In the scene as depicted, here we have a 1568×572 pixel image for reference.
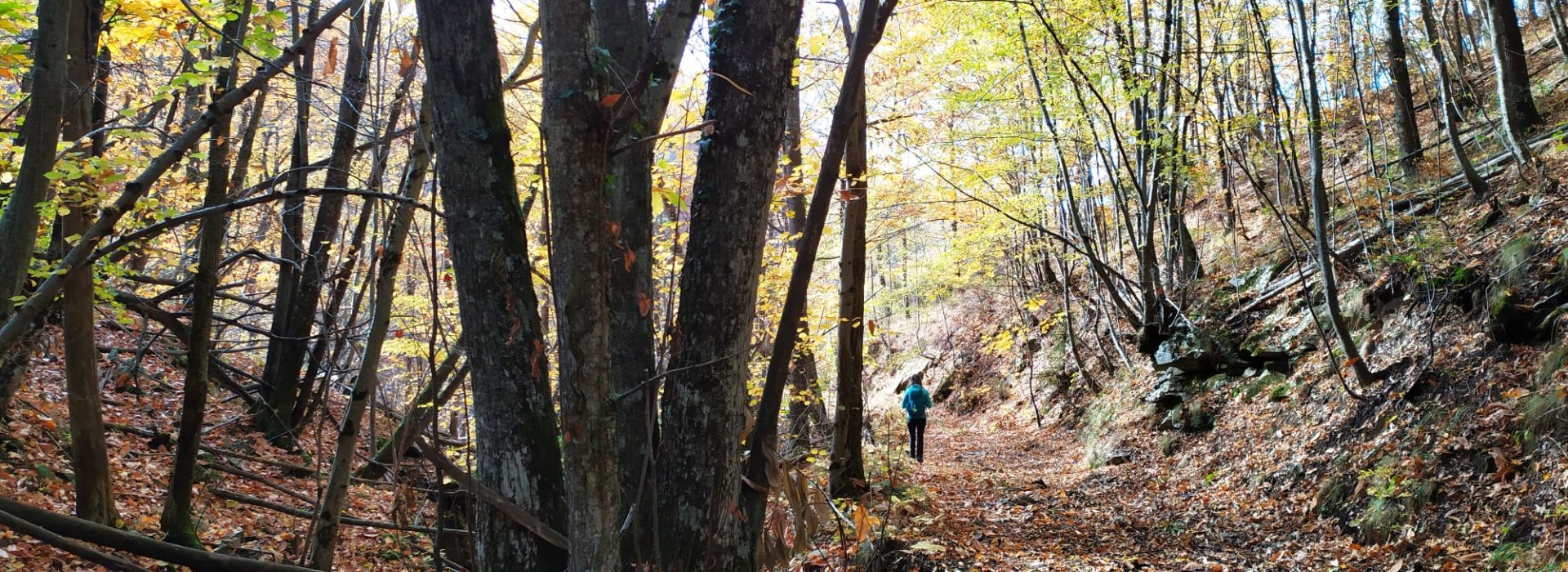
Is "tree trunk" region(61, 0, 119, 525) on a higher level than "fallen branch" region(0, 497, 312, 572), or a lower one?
higher

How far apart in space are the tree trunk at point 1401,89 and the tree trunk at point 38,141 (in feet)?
39.7

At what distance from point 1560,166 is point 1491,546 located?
218 inches

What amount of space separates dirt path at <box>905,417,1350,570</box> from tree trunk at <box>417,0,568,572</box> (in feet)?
14.0

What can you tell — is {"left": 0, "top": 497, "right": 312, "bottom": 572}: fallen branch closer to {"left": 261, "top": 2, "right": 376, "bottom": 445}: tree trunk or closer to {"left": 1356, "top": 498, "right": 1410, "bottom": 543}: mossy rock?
{"left": 261, "top": 2, "right": 376, "bottom": 445}: tree trunk

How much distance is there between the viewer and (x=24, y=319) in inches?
112

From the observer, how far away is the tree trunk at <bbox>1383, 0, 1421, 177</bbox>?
33.3 feet

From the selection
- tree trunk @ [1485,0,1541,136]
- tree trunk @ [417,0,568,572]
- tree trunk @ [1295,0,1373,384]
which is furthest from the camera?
tree trunk @ [1485,0,1541,136]

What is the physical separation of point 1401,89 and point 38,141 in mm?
13448

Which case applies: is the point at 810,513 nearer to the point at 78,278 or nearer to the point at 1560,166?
the point at 78,278

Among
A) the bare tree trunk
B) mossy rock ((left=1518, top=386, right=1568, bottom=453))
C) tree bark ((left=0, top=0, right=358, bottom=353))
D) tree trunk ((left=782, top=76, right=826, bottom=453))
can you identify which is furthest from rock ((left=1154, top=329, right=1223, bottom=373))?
the bare tree trunk

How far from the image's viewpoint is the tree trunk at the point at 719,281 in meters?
2.41

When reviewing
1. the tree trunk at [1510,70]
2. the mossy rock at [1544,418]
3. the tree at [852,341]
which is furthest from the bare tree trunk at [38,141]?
the tree trunk at [1510,70]

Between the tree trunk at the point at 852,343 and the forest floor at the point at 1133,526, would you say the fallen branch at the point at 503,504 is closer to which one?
the forest floor at the point at 1133,526

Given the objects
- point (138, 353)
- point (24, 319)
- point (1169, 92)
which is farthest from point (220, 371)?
point (1169, 92)
